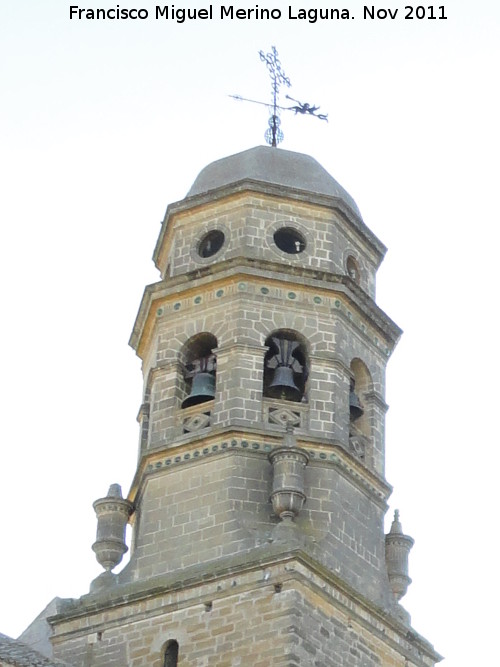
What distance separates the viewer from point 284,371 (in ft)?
100.0

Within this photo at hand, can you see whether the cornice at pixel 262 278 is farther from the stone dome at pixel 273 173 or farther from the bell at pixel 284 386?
the stone dome at pixel 273 173

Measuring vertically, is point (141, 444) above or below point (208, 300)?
below

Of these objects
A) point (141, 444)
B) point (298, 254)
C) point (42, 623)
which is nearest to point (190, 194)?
point (298, 254)

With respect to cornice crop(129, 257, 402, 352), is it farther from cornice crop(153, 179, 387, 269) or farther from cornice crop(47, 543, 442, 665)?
cornice crop(47, 543, 442, 665)

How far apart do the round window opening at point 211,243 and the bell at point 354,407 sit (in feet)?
12.1

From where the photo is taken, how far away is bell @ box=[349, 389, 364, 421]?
31.2 metres

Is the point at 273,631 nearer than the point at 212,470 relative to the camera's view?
Yes

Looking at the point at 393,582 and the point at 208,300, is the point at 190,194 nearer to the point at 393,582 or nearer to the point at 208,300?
the point at 208,300

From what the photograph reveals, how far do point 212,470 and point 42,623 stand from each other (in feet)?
17.9

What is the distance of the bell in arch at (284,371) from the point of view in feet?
99.6

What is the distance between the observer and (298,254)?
31844 millimetres

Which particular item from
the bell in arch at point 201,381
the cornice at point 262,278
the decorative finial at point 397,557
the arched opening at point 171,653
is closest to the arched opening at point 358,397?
the cornice at point 262,278

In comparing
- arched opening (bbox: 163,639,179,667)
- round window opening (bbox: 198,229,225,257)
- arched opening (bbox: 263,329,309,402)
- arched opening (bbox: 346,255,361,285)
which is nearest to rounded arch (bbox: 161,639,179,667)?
arched opening (bbox: 163,639,179,667)

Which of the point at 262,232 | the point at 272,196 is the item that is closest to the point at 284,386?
the point at 262,232
